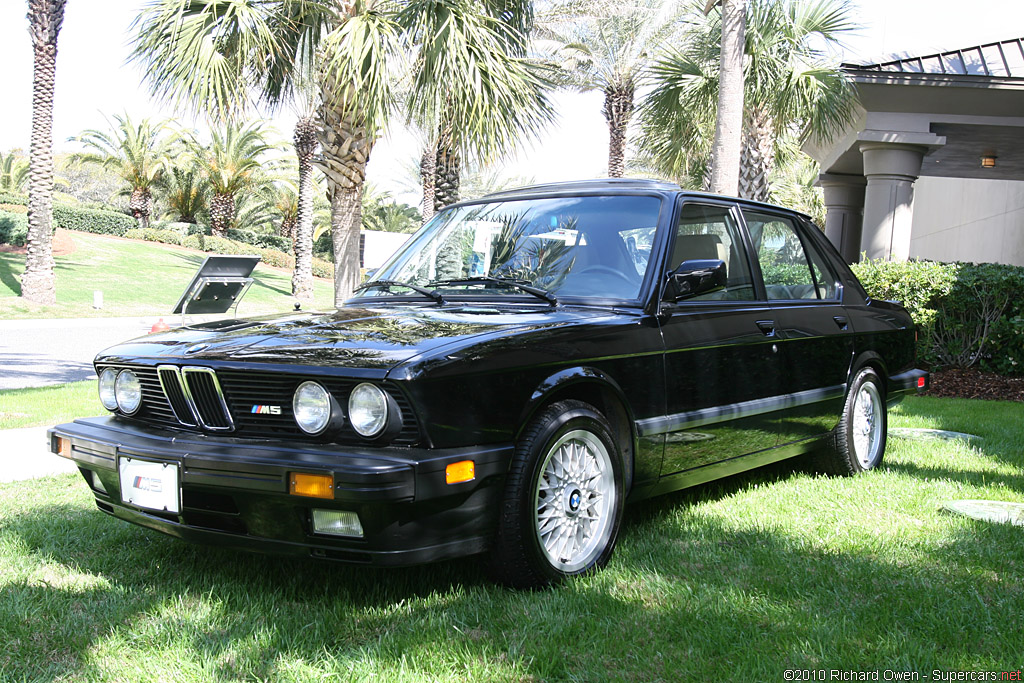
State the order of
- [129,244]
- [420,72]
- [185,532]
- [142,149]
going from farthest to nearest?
1. [142,149]
2. [129,244]
3. [420,72]
4. [185,532]

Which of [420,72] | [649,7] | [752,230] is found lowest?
[752,230]

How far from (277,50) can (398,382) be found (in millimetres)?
8136

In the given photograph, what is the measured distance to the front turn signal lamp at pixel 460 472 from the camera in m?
2.84

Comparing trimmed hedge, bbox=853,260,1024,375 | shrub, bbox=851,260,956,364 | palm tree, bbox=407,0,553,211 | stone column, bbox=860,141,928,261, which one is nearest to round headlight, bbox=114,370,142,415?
palm tree, bbox=407,0,553,211

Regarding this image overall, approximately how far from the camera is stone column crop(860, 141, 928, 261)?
44.1ft

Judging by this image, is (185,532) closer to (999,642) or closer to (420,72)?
(999,642)

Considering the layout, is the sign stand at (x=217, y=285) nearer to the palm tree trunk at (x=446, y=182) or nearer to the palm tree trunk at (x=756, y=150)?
the palm tree trunk at (x=446, y=182)

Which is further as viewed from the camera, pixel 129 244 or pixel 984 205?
pixel 129 244

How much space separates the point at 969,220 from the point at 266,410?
21101mm

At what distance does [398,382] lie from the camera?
109 inches

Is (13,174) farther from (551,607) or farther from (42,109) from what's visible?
(551,607)

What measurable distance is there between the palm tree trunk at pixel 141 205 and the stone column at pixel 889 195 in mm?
33826

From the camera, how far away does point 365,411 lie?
287cm

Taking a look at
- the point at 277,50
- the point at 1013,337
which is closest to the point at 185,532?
the point at 277,50
